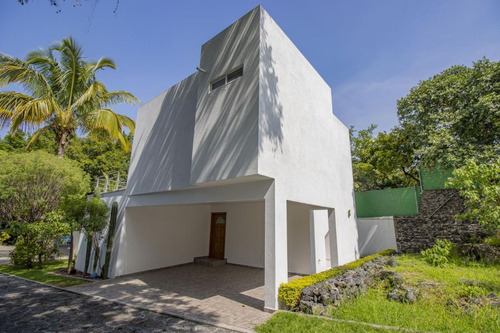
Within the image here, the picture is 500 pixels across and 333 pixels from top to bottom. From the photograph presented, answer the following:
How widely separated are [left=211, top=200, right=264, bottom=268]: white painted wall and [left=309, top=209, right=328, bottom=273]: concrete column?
2.85 m

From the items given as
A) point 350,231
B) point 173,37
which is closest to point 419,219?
point 350,231

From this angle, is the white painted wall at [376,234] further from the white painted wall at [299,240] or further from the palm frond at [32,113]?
the palm frond at [32,113]

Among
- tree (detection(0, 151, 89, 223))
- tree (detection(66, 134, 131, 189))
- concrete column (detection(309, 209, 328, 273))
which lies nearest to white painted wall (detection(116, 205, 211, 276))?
tree (detection(0, 151, 89, 223))

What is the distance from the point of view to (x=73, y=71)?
38.4ft

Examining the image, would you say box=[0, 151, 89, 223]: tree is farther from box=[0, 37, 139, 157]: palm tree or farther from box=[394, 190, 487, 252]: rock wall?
box=[394, 190, 487, 252]: rock wall


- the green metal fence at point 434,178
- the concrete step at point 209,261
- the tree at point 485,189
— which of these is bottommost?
the concrete step at point 209,261

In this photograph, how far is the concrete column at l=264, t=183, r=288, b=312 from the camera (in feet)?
19.5

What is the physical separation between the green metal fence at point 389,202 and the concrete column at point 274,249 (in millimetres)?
10774

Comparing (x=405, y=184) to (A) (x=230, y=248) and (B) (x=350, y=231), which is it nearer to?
(B) (x=350, y=231)

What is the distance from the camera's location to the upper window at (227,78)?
7.28m

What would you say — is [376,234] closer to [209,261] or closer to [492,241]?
[492,241]

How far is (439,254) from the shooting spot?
1016 centimetres

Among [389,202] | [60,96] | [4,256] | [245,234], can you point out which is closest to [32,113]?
[60,96]

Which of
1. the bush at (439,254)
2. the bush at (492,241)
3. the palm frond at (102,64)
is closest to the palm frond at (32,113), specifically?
the palm frond at (102,64)
